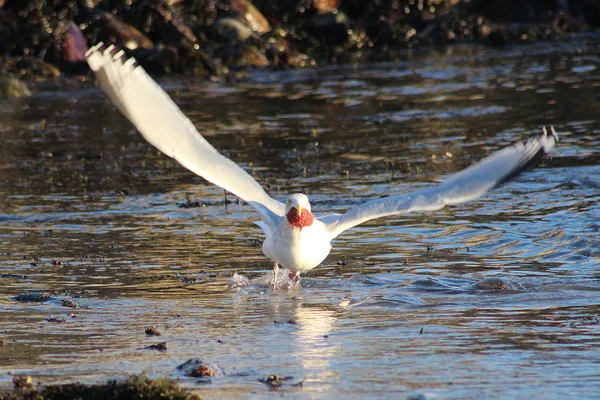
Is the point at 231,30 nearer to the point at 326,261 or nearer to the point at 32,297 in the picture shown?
the point at 326,261

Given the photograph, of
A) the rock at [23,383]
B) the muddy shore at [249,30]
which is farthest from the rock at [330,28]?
the rock at [23,383]

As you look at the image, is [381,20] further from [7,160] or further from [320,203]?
[320,203]

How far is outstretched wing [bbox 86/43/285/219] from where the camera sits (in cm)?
788

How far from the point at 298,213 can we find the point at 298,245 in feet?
0.82

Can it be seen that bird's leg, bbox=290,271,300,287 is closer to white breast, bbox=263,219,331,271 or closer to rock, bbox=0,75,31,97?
white breast, bbox=263,219,331,271

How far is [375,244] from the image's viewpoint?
10.3 m

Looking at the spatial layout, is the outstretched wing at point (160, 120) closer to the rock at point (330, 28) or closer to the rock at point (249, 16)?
the rock at point (249, 16)

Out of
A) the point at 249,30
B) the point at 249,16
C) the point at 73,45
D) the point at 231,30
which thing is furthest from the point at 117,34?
the point at 249,16

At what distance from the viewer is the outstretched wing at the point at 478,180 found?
827 centimetres

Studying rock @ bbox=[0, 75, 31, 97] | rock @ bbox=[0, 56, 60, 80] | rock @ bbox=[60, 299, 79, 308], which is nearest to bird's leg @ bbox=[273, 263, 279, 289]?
rock @ bbox=[60, 299, 79, 308]

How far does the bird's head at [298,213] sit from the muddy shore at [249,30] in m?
14.2

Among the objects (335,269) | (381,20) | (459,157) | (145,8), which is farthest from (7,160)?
(381,20)

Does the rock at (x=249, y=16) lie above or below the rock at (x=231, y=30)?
above

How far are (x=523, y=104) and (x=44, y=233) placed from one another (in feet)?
32.6
